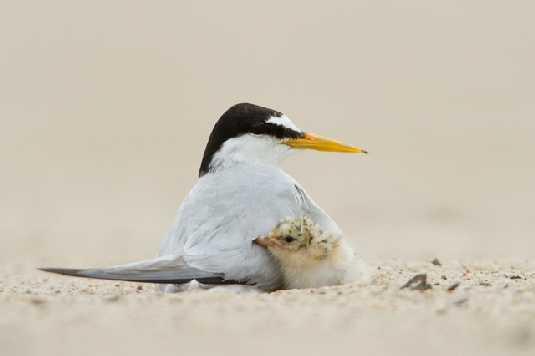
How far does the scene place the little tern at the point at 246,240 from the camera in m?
5.00

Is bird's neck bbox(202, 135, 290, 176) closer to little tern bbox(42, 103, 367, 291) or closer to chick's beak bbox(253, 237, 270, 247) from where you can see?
little tern bbox(42, 103, 367, 291)

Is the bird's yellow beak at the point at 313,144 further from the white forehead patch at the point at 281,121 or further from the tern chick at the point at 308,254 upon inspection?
the tern chick at the point at 308,254

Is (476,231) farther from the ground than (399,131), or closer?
closer

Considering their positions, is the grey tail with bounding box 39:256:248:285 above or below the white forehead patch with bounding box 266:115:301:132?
below

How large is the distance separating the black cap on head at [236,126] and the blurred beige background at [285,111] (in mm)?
3229

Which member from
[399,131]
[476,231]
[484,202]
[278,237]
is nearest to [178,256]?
[278,237]

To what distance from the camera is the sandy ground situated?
12.0 ft

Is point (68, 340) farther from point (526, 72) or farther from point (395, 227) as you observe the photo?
point (526, 72)

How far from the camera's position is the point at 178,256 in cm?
509

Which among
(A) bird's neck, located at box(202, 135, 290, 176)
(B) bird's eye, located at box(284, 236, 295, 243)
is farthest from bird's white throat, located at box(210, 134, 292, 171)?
(B) bird's eye, located at box(284, 236, 295, 243)

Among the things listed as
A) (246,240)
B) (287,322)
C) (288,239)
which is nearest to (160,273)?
(246,240)

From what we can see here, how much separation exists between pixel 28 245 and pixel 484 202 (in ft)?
21.4

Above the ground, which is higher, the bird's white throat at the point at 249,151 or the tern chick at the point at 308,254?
the bird's white throat at the point at 249,151

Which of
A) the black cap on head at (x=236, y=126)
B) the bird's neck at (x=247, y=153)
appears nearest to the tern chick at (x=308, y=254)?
the bird's neck at (x=247, y=153)
